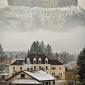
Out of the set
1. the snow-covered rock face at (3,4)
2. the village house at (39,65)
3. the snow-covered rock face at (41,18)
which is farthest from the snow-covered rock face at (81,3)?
the snow-covered rock face at (3,4)

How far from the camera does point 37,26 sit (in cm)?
341

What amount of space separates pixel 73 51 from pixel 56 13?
460 millimetres

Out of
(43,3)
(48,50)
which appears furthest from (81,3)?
(48,50)

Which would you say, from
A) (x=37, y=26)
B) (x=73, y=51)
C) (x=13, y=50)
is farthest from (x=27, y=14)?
(x=73, y=51)

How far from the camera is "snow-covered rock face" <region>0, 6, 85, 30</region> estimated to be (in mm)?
3398

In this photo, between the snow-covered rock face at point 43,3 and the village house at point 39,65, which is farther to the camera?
the snow-covered rock face at point 43,3

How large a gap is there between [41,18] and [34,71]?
0.59m

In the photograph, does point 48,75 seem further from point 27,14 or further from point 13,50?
point 27,14

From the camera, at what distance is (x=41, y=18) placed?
135 inches

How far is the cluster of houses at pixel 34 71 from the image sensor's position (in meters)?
3.30

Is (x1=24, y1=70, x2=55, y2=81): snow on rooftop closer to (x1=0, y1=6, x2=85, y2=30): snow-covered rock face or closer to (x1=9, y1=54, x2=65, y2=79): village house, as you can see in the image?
(x1=9, y1=54, x2=65, y2=79): village house

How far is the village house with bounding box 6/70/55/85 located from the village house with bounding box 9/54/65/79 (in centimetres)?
5

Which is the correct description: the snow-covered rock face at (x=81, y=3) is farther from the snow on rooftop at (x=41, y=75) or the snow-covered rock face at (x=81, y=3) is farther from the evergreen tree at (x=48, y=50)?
the snow on rooftop at (x=41, y=75)

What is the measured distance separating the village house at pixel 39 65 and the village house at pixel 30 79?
48mm
